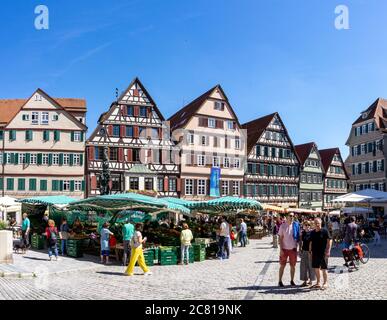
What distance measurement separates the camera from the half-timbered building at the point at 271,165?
46906 millimetres

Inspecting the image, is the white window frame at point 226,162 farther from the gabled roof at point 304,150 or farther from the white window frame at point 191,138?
the gabled roof at point 304,150

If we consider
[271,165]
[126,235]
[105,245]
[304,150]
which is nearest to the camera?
[126,235]

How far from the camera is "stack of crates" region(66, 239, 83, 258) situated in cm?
1656

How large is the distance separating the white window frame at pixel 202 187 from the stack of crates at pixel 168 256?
27.5 meters

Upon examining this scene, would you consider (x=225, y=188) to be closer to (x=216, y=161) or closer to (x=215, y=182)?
(x=215, y=182)

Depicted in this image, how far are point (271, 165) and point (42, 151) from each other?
24.5 metres

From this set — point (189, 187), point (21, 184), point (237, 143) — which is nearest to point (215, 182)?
point (189, 187)

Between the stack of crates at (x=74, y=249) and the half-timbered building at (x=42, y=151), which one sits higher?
the half-timbered building at (x=42, y=151)

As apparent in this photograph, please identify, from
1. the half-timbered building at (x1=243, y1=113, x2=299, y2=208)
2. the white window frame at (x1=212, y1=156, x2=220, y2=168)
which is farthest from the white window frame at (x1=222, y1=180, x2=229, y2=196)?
the half-timbered building at (x1=243, y1=113, x2=299, y2=208)

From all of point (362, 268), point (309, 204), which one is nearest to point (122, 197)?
point (362, 268)

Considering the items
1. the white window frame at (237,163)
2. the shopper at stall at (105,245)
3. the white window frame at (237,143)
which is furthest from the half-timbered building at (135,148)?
the shopper at stall at (105,245)

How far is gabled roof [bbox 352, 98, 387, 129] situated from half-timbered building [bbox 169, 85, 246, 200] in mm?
14403

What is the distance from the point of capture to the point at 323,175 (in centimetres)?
5484

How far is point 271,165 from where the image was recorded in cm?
4866
